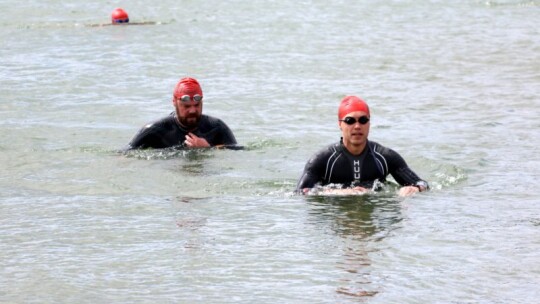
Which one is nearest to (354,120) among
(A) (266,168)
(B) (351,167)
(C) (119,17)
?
(B) (351,167)

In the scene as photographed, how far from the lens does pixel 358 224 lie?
1141cm

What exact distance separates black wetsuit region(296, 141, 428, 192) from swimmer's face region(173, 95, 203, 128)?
3.20 meters

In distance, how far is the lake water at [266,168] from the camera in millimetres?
9477

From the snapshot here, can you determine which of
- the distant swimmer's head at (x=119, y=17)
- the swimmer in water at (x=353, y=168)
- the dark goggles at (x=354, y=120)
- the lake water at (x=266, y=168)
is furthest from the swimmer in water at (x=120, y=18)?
the dark goggles at (x=354, y=120)

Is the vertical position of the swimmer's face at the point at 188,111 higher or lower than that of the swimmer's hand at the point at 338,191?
higher

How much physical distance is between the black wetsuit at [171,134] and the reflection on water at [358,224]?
3.54 meters

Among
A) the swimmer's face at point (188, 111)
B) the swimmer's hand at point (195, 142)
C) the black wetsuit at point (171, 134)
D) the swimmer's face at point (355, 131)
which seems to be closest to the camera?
the swimmer's face at point (355, 131)

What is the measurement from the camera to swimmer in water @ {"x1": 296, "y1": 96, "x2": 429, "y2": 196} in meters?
12.4

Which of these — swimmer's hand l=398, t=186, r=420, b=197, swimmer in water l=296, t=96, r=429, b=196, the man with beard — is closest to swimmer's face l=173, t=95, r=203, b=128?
the man with beard

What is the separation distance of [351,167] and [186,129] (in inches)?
149

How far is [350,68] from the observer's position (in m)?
25.4

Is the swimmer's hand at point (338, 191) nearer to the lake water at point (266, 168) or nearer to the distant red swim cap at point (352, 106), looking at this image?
the lake water at point (266, 168)

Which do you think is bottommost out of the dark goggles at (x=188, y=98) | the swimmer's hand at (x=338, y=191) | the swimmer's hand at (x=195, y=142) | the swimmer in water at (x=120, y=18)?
the swimmer's hand at (x=338, y=191)

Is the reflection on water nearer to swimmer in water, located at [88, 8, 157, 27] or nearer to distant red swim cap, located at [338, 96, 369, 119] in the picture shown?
distant red swim cap, located at [338, 96, 369, 119]
